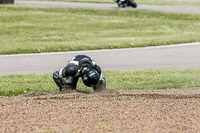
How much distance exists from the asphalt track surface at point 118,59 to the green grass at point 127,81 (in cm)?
94

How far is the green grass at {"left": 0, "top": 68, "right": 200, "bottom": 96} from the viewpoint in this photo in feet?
29.8

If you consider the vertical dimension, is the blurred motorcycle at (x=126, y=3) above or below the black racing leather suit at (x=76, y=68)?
below

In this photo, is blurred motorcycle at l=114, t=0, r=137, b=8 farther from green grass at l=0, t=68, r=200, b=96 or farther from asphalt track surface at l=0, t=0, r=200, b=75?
green grass at l=0, t=68, r=200, b=96

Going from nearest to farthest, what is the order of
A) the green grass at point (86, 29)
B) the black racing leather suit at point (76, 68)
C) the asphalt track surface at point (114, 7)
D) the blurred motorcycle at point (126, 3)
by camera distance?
the black racing leather suit at point (76, 68), the green grass at point (86, 29), the asphalt track surface at point (114, 7), the blurred motorcycle at point (126, 3)

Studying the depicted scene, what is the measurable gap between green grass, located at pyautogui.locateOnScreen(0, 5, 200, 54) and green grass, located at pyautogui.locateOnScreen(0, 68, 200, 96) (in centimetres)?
433

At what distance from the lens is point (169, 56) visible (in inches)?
526

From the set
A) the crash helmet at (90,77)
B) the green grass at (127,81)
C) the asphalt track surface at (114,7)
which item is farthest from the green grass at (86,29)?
the crash helmet at (90,77)

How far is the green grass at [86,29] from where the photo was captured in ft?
51.1

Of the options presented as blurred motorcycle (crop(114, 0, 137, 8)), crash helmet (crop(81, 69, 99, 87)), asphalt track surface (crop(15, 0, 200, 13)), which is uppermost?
crash helmet (crop(81, 69, 99, 87))

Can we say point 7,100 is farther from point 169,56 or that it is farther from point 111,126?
point 169,56

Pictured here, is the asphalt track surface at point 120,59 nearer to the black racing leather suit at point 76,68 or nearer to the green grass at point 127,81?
the green grass at point 127,81

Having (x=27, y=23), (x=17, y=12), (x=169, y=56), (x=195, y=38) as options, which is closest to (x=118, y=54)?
(x=169, y=56)

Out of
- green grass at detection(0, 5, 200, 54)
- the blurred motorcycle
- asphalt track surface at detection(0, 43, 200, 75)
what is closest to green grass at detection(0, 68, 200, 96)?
asphalt track surface at detection(0, 43, 200, 75)

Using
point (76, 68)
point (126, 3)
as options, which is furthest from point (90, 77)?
point (126, 3)
